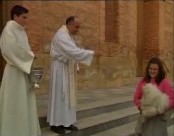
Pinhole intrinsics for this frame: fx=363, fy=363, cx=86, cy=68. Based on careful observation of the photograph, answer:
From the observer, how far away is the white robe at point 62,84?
5.42 m

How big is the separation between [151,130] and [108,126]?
107 inches

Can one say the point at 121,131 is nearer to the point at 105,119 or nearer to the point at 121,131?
the point at 121,131

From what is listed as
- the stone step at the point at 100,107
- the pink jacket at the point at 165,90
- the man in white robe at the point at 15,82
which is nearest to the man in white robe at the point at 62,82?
the stone step at the point at 100,107

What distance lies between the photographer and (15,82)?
455 centimetres

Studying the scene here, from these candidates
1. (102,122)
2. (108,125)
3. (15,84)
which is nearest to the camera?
(15,84)

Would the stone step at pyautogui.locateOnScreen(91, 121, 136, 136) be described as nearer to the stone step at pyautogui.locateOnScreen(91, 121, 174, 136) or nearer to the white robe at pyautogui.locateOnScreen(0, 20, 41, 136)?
the stone step at pyautogui.locateOnScreen(91, 121, 174, 136)

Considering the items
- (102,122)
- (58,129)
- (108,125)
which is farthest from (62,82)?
(108,125)

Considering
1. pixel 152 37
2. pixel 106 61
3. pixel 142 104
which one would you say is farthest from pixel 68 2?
pixel 142 104

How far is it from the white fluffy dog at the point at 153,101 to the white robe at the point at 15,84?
1.50 m

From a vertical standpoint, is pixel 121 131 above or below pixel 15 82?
below

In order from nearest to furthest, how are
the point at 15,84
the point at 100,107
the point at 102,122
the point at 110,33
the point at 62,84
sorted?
the point at 15,84 < the point at 62,84 < the point at 102,122 < the point at 100,107 < the point at 110,33

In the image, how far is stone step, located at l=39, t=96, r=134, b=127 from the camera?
6747mm

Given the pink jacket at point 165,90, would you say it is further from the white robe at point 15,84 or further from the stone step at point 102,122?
the stone step at point 102,122

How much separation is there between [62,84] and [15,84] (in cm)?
109
